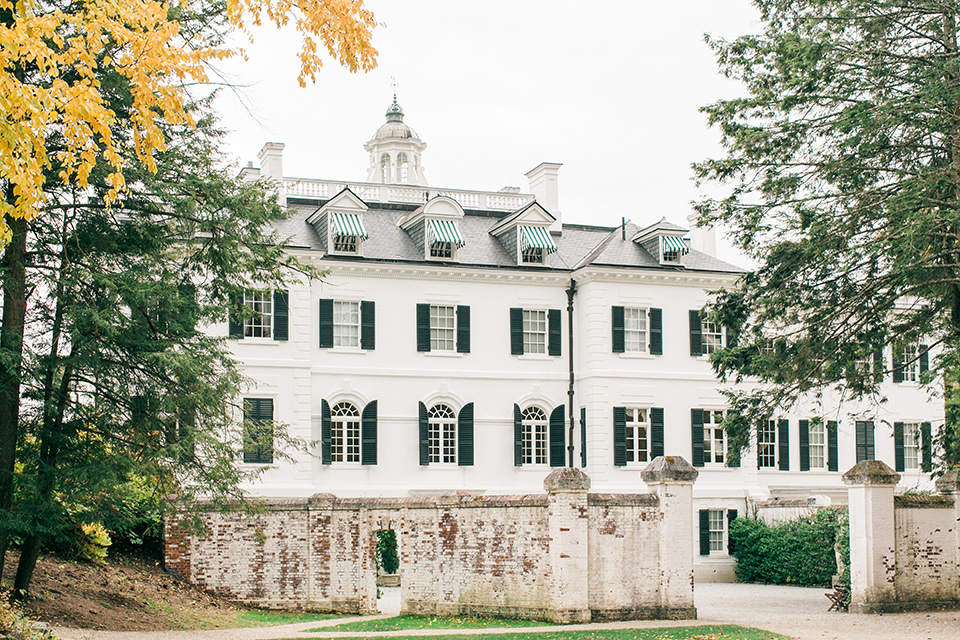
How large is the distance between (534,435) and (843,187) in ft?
54.2

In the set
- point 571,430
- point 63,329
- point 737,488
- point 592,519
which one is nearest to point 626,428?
point 571,430

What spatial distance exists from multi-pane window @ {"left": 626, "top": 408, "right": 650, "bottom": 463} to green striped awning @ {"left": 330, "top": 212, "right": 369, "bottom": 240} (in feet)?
33.2

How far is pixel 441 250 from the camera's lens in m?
33.5

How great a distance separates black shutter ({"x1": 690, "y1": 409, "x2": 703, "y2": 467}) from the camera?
1330 inches

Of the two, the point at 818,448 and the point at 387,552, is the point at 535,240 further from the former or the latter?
the point at 818,448

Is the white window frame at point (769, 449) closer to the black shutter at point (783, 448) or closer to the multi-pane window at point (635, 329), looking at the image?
the black shutter at point (783, 448)

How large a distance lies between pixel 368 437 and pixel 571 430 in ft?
21.7

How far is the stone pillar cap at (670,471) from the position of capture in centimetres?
1847

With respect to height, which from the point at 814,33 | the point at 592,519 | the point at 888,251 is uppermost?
the point at 814,33

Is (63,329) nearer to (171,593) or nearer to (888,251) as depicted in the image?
(171,593)

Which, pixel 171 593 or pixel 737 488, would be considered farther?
pixel 737 488

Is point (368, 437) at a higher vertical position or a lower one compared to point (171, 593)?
higher

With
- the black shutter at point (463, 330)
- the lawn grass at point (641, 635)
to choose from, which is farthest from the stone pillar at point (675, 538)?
A: the black shutter at point (463, 330)

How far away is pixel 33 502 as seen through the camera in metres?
14.4
